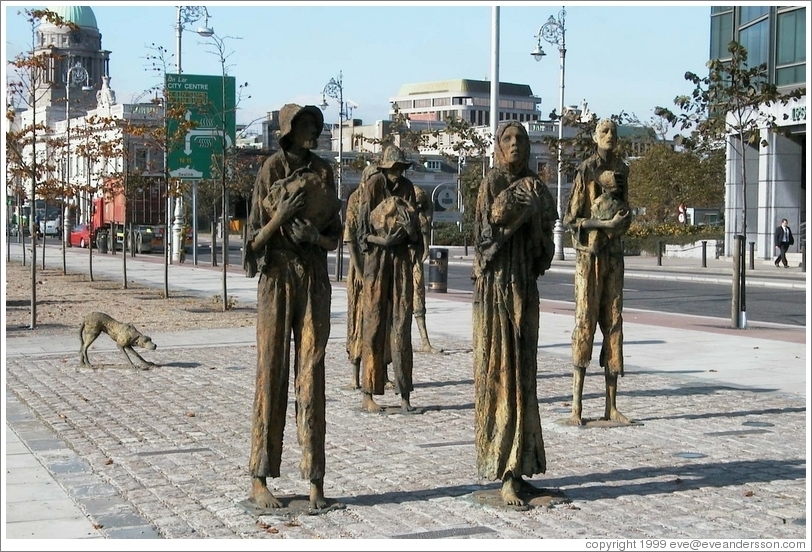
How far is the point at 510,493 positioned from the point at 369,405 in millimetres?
3810

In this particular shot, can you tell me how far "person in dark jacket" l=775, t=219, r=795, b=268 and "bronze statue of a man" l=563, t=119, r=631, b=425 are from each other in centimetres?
2946

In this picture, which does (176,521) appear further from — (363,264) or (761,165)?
(761,165)

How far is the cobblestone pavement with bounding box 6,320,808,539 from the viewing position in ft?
22.7

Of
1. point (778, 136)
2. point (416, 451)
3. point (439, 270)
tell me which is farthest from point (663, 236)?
point (416, 451)

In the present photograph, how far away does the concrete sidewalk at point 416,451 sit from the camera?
22.8ft

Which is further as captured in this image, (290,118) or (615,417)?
(615,417)

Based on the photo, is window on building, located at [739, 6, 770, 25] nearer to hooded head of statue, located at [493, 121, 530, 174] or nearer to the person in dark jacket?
the person in dark jacket

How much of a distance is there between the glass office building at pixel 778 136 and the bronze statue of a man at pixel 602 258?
1178 inches

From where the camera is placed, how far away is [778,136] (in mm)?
41438

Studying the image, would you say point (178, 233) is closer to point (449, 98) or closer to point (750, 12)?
point (750, 12)

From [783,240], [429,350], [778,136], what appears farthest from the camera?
[778,136]

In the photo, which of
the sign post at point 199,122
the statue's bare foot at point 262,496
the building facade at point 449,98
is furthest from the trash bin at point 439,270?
the building facade at point 449,98

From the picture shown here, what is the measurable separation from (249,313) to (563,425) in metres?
11.6

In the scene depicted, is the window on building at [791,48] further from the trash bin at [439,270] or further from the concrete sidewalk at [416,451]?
the concrete sidewalk at [416,451]
